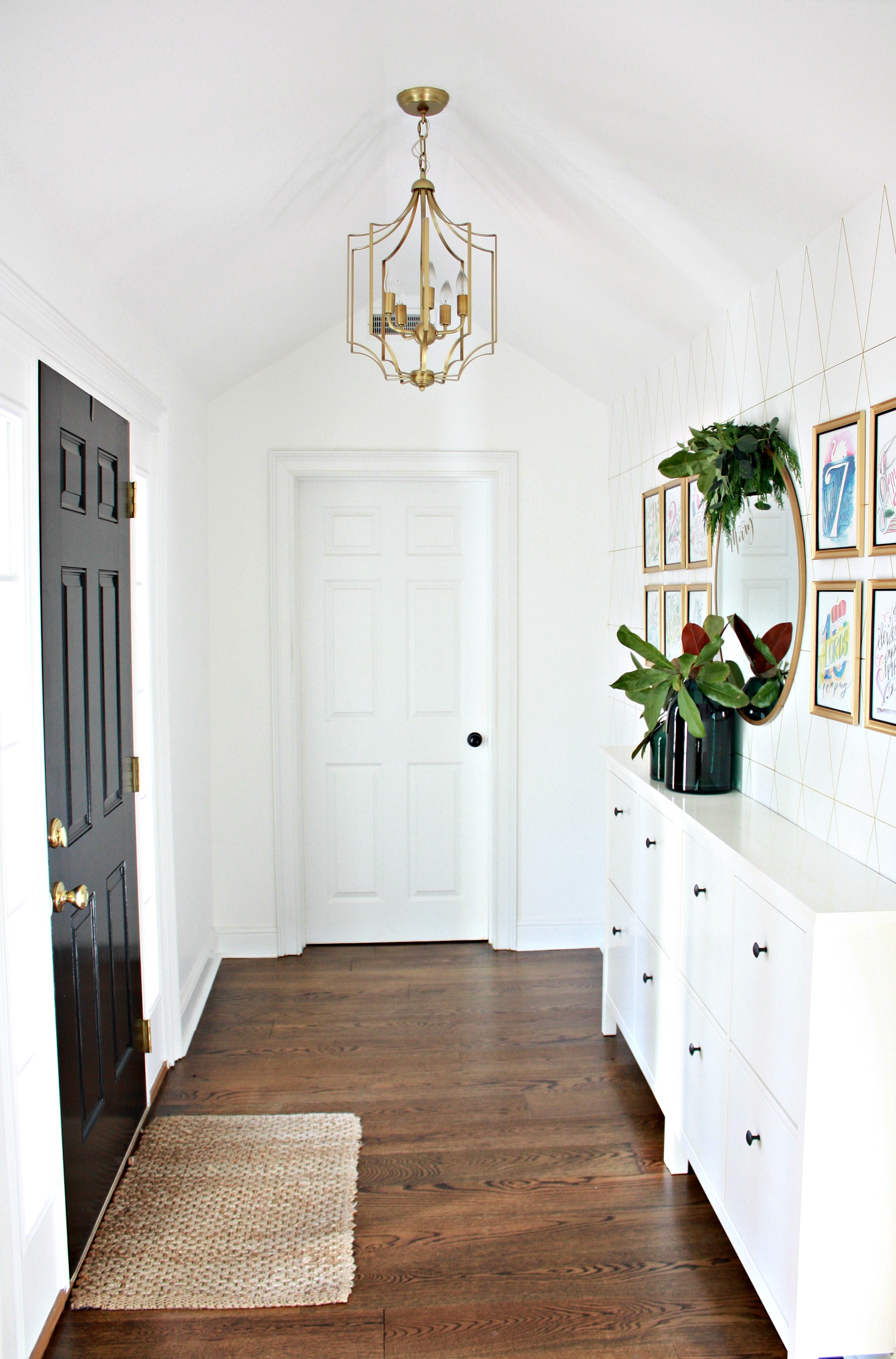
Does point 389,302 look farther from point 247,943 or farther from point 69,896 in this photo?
point 247,943


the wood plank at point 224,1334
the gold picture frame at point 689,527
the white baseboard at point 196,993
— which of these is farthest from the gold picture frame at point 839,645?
the white baseboard at point 196,993

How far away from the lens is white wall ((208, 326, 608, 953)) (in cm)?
384

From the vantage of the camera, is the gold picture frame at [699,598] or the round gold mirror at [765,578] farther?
the gold picture frame at [699,598]

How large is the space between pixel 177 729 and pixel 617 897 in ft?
5.24

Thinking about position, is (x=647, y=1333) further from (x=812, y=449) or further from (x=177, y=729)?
(x=177, y=729)

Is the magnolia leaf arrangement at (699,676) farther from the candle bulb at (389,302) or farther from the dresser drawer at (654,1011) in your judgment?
the candle bulb at (389,302)

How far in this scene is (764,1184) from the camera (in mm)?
1843

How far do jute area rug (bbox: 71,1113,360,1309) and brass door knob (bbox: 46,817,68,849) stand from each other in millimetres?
976

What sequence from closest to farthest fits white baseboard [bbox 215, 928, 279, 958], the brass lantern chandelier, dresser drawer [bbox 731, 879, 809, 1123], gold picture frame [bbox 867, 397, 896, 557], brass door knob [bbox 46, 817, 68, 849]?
dresser drawer [bbox 731, 879, 809, 1123], gold picture frame [bbox 867, 397, 896, 557], the brass lantern chandelier, brass door knob [bbox 46, 817, 68, 849], white baseboard [bbox 215, 928, 279, 958]

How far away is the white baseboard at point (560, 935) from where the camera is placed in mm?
4074

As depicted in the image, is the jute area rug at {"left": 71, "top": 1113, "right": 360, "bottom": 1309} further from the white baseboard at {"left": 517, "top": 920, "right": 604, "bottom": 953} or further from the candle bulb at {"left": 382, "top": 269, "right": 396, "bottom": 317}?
the candle bulb at {"left": 382, "top": 269, "right": 396, "bottom": 317}

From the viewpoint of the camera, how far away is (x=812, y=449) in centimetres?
212

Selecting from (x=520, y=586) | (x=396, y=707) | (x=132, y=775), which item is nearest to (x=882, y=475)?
(x=132, y=775)

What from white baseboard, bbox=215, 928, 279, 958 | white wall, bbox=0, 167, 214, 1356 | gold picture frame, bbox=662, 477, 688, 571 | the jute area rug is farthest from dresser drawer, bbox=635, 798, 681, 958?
white baseboard, bbox=215, 928, 279, 958
